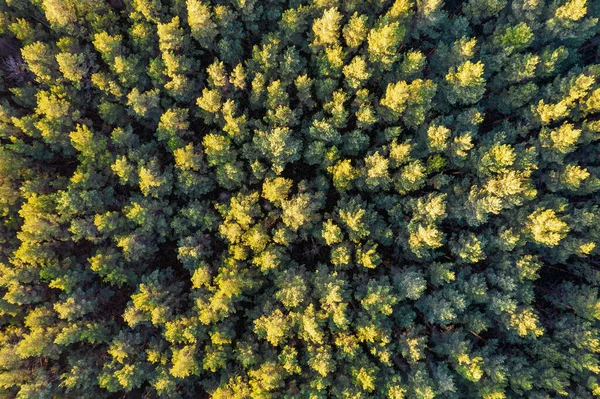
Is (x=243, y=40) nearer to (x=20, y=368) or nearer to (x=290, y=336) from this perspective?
(x=290, y=336)

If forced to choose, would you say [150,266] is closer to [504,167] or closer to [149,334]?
[149,334]

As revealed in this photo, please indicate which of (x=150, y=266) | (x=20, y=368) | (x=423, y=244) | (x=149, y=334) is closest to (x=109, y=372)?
(x=149, y=334)

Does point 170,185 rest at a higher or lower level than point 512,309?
higher

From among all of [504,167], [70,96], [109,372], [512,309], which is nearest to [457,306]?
[512,309]

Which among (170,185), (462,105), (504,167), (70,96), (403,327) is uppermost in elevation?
(70,96)

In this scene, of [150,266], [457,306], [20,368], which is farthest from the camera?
[150,266]

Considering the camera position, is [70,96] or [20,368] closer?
[20,368]

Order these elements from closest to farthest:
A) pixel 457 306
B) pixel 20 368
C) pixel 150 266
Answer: pixel 20 368 → pixel 457 306 → pixel 150 266
